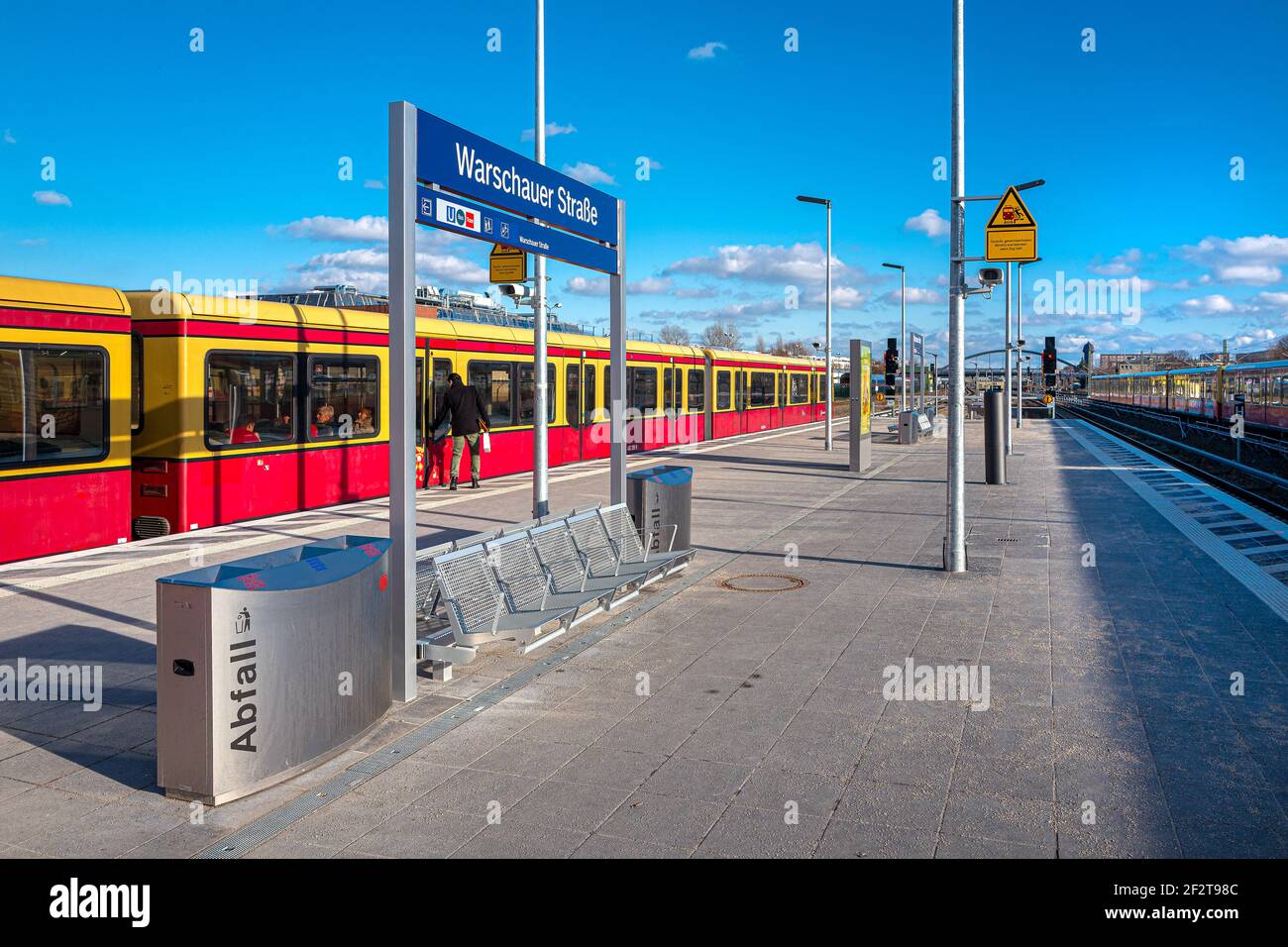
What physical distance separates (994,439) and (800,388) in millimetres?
24497

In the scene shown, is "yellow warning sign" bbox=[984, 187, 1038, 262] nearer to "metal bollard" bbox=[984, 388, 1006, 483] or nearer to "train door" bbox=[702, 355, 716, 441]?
"metal bollard" bbox=[984, 388, 1006, 483]

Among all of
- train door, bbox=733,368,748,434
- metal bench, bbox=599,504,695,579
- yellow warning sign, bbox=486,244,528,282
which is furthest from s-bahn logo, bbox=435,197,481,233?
train door, bbox=733,368,748,434

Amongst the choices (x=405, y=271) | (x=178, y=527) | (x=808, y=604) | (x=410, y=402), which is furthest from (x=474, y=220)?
(x=178, y=527)

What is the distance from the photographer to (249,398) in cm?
1220

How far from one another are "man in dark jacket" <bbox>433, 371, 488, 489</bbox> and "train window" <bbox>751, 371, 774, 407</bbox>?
20.2 meters

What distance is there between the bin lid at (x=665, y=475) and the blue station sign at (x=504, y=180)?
2324 millimetres

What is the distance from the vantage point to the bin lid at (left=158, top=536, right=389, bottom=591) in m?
4.60

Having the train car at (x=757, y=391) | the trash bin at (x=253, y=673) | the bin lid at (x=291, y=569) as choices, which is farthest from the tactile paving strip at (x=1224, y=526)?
the train car at (x=757, y=391)

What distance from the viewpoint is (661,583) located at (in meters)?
9.54

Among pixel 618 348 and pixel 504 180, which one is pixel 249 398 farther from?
pixel 504 180

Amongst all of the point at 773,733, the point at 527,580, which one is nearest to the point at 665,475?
the point at 527,580

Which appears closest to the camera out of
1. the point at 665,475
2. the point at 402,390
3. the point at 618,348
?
the point at 402,390

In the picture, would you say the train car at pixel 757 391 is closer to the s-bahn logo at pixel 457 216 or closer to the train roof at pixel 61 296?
the train roof at pixel 61 296
